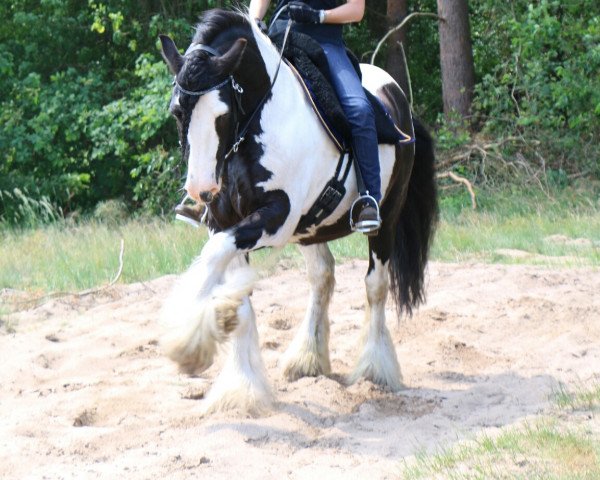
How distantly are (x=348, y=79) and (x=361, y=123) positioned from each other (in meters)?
0.32

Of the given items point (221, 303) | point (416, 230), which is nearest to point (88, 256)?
point (416, 230)

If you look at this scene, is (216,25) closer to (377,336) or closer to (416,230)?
(377,336)

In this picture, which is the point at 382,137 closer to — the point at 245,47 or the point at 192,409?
the point at 245,47

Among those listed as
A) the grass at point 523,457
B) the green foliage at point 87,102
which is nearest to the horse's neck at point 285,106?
the grass at point 523,457

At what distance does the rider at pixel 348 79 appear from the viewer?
627 cm

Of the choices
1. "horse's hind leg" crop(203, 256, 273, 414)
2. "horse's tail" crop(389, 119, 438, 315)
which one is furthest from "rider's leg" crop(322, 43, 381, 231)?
"horse's tail" crop(389, 119, 438, 315)

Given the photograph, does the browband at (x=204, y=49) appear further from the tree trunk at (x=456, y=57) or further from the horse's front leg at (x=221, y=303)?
the tree trunk at (x=456, y=57)

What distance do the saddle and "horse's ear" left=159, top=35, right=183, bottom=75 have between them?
0.91 meters

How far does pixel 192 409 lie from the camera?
5949mm

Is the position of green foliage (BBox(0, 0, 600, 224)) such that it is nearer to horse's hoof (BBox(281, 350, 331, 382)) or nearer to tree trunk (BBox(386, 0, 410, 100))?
tree trunk (BBox(386, 0, 410, 100))

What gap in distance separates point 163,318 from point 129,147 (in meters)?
13.8

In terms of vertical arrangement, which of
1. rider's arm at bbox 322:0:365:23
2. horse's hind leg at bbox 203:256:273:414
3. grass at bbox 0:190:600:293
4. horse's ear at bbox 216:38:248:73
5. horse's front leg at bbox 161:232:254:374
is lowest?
grass at bbox 0:190:600:293

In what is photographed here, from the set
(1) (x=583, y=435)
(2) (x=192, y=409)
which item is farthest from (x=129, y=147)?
(1) (x=583, y=435)

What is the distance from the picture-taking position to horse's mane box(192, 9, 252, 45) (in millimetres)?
5559
